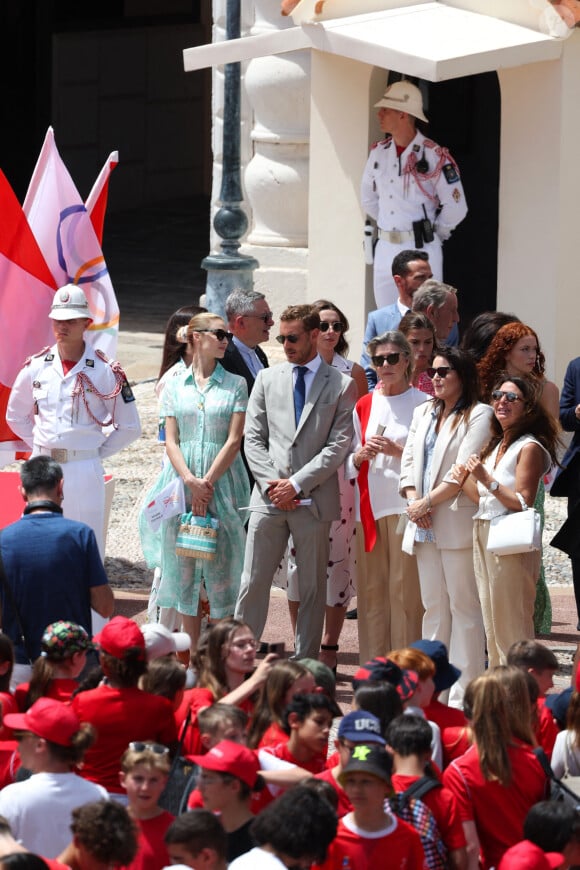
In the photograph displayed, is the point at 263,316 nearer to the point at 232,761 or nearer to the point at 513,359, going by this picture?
the point at 513,359

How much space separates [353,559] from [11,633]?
8.52 feet

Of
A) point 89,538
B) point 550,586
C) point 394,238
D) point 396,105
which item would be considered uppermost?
point 396,105

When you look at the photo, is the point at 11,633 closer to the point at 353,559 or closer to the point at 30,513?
the point at 30,513

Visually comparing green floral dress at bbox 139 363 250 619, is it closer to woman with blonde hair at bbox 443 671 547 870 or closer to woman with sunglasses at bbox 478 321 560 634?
woman with sunglasses at bbox 478 321 560 634

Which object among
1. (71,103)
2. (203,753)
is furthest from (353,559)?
(71,103)

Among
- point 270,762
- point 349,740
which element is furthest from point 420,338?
point 349,740

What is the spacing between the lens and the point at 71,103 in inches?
1005

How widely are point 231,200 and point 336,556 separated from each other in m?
4.56

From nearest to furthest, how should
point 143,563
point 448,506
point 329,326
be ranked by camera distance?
point 448,506, point 329,326, point 143,563

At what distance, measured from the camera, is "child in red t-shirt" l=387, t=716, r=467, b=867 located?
18.1 feet

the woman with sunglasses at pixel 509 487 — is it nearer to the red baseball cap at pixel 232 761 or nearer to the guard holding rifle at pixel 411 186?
the red baseball cap at pixel 232 761

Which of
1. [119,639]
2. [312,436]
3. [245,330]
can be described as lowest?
[119,639]

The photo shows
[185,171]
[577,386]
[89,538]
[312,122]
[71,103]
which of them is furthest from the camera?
[185,171]

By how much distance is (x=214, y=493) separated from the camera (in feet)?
29.4
